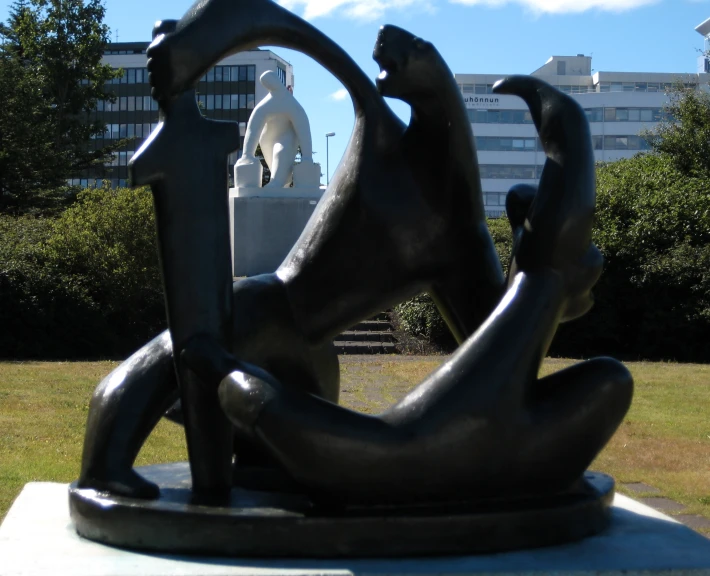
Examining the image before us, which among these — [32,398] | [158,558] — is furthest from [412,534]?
[32,398]

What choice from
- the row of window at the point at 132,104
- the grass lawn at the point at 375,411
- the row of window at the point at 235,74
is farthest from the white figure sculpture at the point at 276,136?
the row of window at the point at 132,104

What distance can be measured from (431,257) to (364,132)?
0.61 meters

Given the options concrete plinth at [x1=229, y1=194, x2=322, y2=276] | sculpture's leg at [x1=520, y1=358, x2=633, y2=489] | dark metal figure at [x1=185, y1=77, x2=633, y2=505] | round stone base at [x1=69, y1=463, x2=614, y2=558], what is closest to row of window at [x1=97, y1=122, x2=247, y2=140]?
concrete plinth at [x1=229, y1=194, x2=322, y2=276]

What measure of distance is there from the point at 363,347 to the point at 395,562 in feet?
40.7

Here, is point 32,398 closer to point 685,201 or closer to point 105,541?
point 105,541

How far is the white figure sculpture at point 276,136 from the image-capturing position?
19094 millimetres

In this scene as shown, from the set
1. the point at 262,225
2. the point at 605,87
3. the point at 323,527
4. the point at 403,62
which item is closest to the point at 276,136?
the point at 262,225

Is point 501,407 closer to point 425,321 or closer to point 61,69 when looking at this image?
point 425,321

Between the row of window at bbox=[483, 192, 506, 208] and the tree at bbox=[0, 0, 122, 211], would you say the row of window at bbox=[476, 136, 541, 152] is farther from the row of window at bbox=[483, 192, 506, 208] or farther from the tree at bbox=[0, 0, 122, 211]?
the tree at bbox=[0, 0, 122, 211]

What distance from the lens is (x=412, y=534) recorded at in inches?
124

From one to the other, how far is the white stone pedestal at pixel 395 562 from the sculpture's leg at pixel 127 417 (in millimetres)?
242

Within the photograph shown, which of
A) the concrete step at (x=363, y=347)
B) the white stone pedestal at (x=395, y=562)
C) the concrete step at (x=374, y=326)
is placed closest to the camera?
the white stone pedestal at (x=395, y=562)

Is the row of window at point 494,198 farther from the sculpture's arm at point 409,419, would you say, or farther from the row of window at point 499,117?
the sculpture's arm at point 409,419

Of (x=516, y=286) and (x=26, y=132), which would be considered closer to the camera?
(x=516, y=286)
